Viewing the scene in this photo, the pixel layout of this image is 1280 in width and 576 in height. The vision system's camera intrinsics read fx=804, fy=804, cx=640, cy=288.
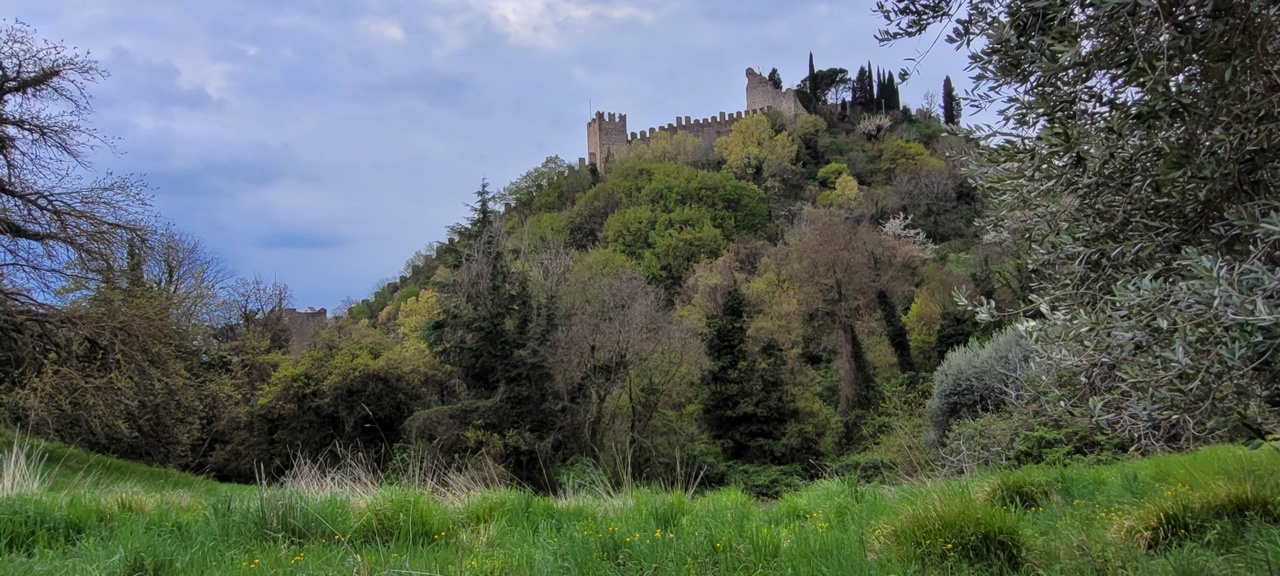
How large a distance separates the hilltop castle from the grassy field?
7275cm

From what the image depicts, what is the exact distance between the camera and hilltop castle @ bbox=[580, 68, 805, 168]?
3061 inches

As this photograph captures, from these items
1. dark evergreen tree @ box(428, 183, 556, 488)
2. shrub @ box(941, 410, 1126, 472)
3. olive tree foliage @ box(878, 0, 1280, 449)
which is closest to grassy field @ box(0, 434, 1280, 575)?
olive tree foliage @ box(878, 0, 1280, 449)

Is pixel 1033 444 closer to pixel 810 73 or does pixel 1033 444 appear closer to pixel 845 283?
pixel 845 283

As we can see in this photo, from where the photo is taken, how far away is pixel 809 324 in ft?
98.0

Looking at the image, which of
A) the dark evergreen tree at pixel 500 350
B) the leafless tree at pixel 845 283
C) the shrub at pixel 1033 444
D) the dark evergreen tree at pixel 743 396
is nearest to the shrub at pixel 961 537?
the shrub at pixel 1033 444

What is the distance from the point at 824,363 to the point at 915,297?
4.77m

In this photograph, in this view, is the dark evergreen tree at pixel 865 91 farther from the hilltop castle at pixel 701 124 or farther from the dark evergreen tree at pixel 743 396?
the dark evergreen tree at pixel 743 396

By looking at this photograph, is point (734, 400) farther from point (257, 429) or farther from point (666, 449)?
point (257, 429)

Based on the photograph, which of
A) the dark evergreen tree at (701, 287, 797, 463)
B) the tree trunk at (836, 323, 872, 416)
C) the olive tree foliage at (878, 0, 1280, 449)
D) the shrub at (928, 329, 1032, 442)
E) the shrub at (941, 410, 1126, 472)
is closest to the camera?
the olive tree foliage at (878, 0, 1280, 449)

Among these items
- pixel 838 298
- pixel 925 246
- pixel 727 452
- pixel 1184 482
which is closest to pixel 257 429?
pixel 727 452

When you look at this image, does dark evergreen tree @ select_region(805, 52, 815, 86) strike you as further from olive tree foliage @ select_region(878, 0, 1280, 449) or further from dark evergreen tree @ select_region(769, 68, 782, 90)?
olive tree foliage @ select_region(878, 0, 1280, 449)

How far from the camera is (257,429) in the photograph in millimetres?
21891

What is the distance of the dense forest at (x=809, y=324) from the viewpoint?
2986 millimetres

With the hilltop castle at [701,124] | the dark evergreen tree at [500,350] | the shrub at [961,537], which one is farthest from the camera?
Answer: the hilltop castle at [701,124]
